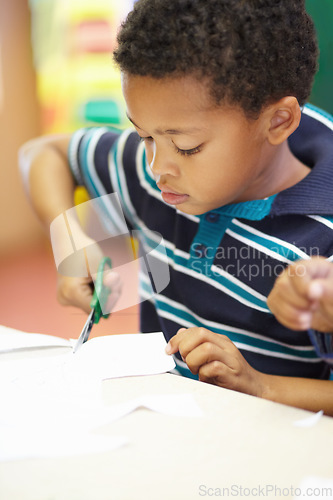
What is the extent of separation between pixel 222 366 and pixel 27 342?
0.19 metres

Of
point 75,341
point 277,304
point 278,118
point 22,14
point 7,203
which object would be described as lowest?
point 7,203

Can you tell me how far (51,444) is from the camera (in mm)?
385

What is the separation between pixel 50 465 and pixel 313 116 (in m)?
0.52

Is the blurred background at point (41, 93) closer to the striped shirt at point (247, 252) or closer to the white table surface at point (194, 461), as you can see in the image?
the striped shirt at point (247, 252)

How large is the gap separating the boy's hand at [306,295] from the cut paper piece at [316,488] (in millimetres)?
95

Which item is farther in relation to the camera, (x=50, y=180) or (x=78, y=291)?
(x=50, y=180)

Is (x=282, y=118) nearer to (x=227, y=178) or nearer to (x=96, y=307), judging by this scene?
(x=227, y=178)

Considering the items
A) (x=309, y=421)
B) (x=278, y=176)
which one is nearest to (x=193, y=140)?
(x=278, y=176)

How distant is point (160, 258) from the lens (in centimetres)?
70

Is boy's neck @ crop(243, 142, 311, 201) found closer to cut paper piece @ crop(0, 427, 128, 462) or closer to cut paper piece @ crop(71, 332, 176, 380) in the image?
cut paper piece @ crop(71, 332, 176, 380)

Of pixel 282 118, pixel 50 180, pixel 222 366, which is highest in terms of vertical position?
pixel 282 118

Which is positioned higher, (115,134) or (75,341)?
(115,134)

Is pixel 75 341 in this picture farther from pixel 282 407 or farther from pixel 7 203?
pixel 7 203

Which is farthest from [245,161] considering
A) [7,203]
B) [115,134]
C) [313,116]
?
[7,203]
